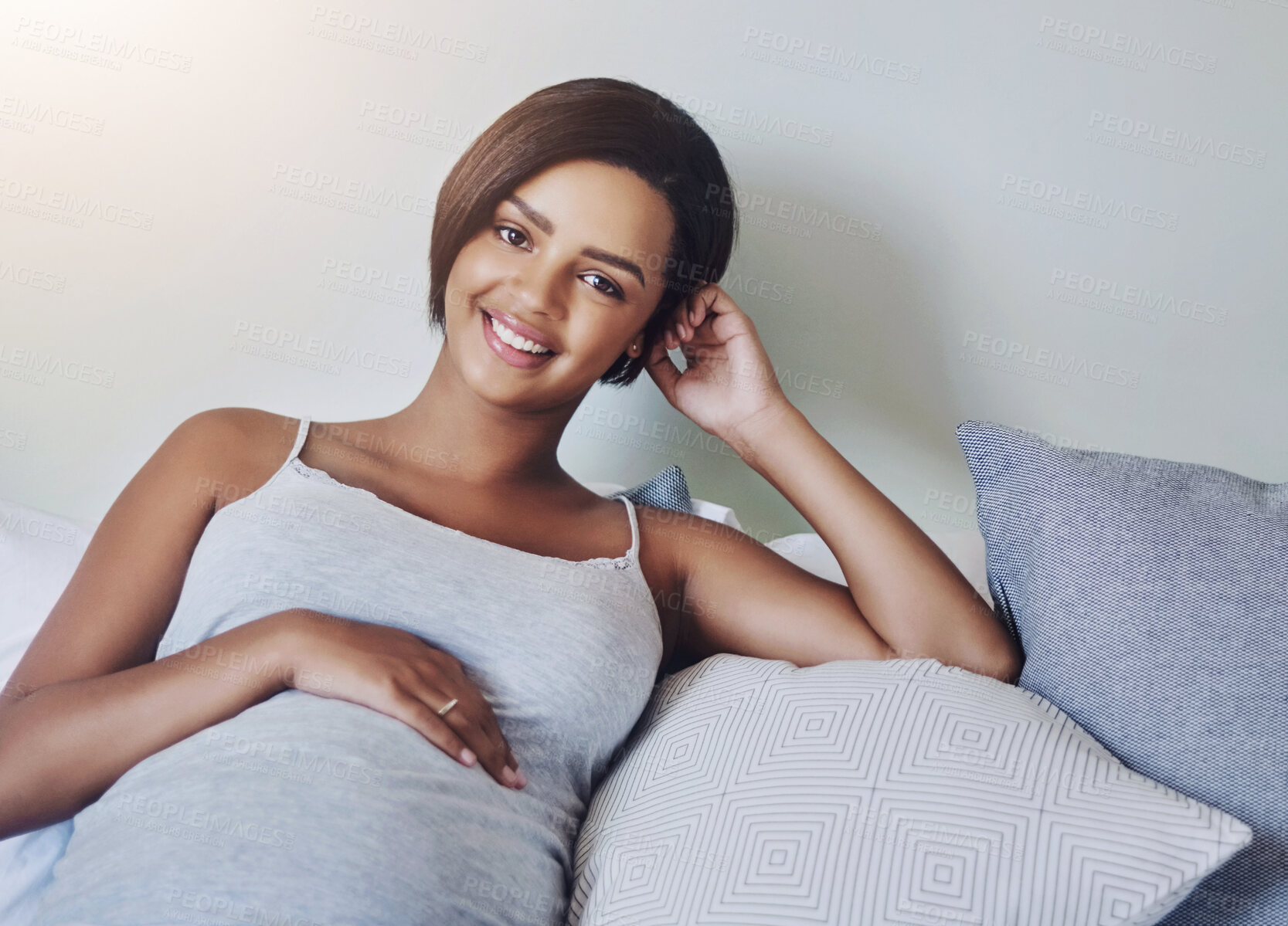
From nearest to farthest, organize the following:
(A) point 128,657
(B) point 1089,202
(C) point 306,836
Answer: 1. (C) point 306,836
2. (A) point 128,657
3. (B) point 1089,202

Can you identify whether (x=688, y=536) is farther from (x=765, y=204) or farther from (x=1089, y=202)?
(x=1089, y=202)

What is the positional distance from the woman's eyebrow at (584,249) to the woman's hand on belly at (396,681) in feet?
1.64

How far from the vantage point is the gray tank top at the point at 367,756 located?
2.58ft

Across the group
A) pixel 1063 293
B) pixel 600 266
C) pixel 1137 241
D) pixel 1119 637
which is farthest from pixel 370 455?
pixel 1137 241

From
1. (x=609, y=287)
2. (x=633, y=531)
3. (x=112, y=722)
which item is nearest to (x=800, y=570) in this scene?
(x=633, y=531)

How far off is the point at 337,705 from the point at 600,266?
22.9 inches

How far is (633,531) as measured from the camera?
4.20 feet

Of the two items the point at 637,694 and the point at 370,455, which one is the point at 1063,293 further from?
the point at 370,455

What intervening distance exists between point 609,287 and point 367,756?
613mm

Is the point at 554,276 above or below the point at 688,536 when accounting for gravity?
above

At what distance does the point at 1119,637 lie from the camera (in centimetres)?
92

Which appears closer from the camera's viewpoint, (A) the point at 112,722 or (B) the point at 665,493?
(A) the point at 112,722

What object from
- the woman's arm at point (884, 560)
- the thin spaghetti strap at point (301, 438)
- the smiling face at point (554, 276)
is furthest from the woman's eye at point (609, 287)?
the thin spaghetti strap at point (301, 438)

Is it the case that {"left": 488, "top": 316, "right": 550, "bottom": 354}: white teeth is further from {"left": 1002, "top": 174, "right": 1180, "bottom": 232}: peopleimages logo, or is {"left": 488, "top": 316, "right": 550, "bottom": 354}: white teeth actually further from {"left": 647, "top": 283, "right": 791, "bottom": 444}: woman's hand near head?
{"left": 1002, "top": 174, "right": 1180, "bottom": 232}: peopleimages logo
